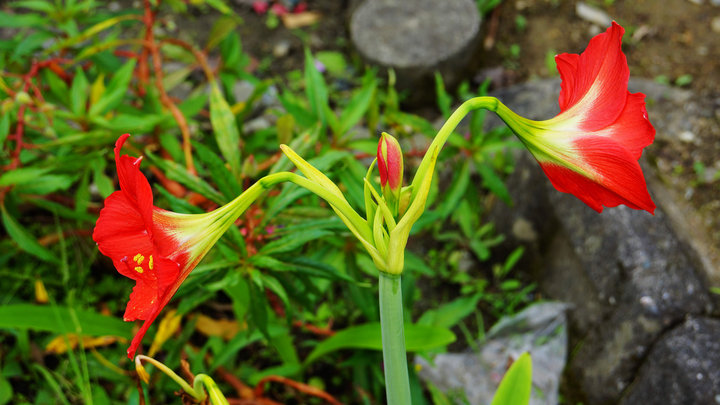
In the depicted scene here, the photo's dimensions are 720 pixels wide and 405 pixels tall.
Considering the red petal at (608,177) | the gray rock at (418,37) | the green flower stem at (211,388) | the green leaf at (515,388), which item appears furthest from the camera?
the gray rock at (418,37)

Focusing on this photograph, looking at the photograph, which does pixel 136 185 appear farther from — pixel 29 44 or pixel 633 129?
pixel 29 44

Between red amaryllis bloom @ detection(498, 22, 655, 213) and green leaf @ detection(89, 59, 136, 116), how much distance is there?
1.30 m

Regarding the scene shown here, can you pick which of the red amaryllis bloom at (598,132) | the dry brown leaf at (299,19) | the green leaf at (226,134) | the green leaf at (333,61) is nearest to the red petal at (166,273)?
the red amaryllis bloom at (598,132)

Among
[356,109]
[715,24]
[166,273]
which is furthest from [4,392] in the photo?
[715,24]

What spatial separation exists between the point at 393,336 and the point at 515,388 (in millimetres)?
540

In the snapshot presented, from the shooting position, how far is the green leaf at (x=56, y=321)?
1486 millimetres

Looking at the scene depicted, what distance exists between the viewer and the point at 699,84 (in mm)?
2990

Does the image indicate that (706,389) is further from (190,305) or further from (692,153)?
(190,305)

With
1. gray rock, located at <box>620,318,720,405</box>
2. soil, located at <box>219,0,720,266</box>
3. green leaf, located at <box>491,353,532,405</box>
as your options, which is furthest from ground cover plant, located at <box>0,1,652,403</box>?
soil, located at <box>219,0,720,266</box>

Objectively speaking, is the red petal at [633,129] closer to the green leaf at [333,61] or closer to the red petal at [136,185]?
the red petal at [136,185]

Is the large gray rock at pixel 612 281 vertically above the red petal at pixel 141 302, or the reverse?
the red petal at pixel 141 302

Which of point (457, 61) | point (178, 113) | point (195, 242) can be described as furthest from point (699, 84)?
point (195, 242)

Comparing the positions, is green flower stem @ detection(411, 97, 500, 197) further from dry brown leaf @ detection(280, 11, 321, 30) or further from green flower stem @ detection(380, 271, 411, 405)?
dry brown leaf @ detection(280, 11, 321, 30)

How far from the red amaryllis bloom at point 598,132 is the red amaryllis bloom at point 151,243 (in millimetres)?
410
